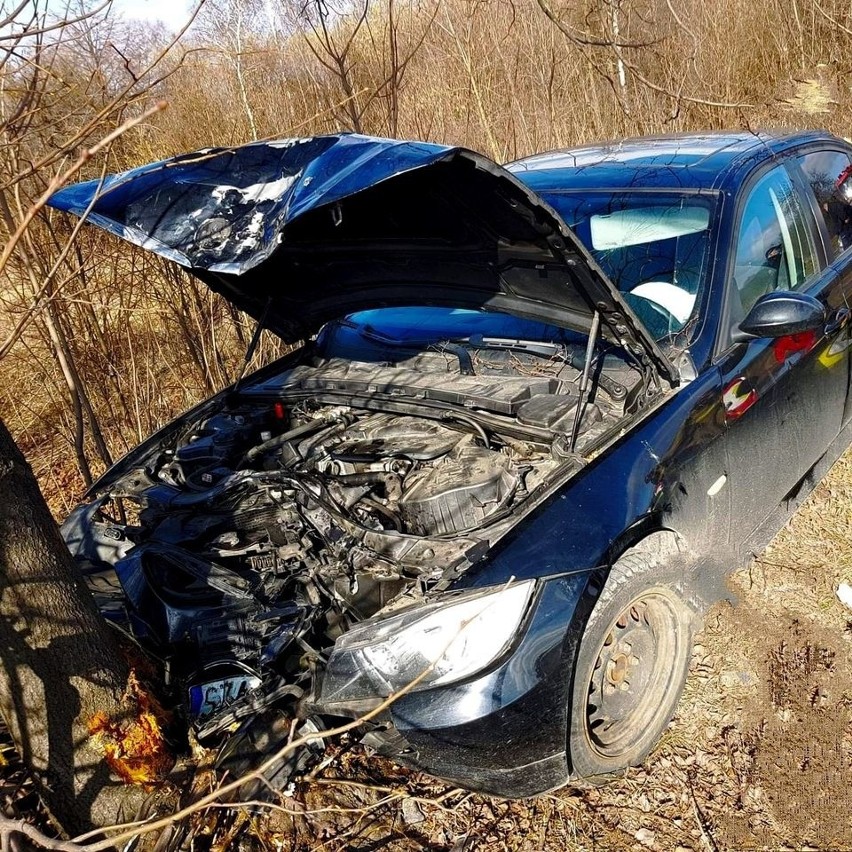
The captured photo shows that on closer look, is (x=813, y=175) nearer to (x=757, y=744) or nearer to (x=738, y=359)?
(x=738, y=359)

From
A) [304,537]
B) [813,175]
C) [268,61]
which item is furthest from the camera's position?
[268,61]

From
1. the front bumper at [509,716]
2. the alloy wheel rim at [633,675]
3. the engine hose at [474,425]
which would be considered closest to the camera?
the front bumper at [509,716]

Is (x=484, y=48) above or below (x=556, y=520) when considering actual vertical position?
above

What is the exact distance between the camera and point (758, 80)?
8617 mm

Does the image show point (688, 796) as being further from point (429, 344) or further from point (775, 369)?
point (429, 344)

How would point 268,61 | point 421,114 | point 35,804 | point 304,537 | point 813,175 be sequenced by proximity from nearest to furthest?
1. point 35,804
2. point 304,537
3. point 813,175
4. point 268,61
5. point 421,114

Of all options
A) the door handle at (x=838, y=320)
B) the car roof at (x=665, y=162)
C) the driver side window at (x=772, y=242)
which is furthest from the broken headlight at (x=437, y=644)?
the door handle at (x=838, y=320)

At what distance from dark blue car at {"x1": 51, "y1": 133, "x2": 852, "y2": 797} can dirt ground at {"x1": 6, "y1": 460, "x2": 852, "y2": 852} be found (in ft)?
0.62

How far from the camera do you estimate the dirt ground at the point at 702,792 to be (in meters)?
2.23

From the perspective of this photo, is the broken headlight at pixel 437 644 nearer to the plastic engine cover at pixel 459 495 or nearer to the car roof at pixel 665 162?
the plastic engine cover at pixel 459 495

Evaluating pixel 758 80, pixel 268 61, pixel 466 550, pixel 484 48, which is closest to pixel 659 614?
pixel 466 550

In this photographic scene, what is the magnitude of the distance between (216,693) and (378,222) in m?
1.66

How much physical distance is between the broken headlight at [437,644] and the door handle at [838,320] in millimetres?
1994

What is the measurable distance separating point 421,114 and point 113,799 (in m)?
7.36
